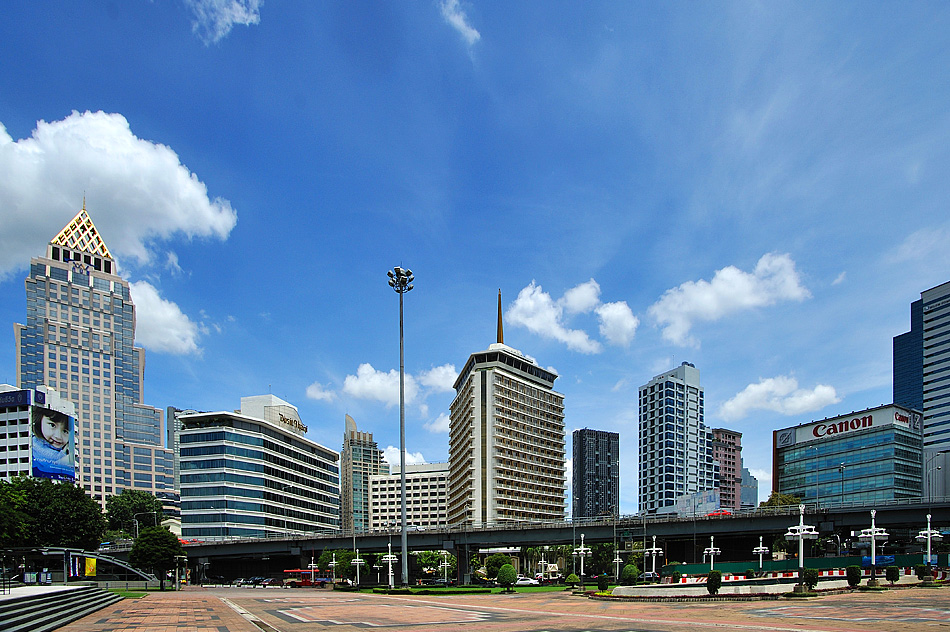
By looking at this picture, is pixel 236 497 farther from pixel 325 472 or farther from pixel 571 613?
pixel 571 613

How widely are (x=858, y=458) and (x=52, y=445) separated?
572 ft

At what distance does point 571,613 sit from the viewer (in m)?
35.8

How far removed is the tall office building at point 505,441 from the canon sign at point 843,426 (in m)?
58.2

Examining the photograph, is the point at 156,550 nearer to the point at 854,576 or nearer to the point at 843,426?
the point at 854,576

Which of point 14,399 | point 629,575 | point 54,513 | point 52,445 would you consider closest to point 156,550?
point 54,513

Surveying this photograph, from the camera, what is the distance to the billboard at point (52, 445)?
490 ft

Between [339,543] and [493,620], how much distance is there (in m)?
82.8

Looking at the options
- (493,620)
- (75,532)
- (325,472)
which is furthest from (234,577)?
(493,620)

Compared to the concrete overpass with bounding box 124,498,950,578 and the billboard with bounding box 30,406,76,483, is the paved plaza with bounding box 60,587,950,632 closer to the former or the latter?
the concrete overpass with bounding box 124,498,950,578

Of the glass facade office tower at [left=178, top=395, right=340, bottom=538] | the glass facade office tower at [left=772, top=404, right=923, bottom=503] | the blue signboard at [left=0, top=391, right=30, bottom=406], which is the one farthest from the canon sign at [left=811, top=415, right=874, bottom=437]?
the blue signboard at [left=0, top=391, right=30, bottom=406]

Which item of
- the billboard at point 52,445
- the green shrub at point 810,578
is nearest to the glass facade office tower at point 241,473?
the billboard at point 52,445

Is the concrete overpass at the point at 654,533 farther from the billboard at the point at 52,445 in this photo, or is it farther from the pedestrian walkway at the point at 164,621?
the pedestrian walkway at the point at 164,621

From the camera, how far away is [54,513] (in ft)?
340

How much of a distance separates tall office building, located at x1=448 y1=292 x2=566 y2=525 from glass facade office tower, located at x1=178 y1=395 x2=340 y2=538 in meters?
38.8
